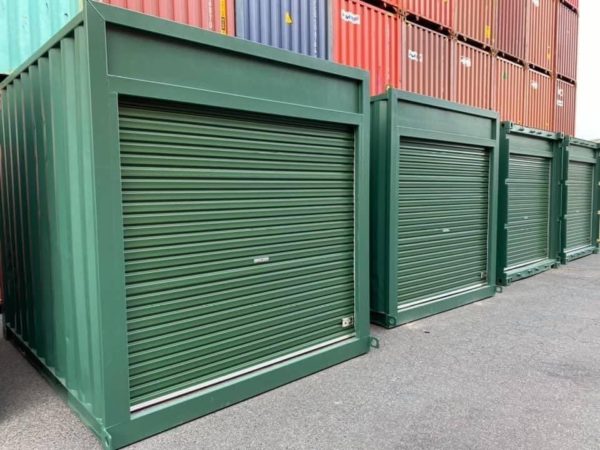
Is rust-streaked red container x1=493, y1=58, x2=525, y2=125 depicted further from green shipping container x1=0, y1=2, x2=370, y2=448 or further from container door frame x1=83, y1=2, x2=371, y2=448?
container door frame x1=83, y1=2, x2=371, y2=448

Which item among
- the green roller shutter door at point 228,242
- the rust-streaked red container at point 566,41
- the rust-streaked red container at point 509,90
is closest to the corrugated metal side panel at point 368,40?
the rust-streaked red container at point 509,90

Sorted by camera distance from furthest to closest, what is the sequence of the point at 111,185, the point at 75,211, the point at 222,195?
1. the point at 222,195
2. the point at 75,211
3. the point at 111,185

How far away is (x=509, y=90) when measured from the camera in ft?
36.7

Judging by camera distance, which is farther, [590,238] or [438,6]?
[590,238]

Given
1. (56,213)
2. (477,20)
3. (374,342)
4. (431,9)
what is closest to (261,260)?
(56,213)

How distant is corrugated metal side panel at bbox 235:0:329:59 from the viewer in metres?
6.30

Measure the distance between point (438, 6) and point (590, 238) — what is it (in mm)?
7338

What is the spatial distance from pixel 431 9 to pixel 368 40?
2313 mm

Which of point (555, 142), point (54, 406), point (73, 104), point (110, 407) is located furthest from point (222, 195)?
point (555, 142)

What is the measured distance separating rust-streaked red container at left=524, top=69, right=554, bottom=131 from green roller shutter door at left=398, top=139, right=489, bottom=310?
7137 millimetres

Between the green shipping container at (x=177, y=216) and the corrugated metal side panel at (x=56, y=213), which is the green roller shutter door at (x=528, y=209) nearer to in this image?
the green shipping container at (x=177, y=216)

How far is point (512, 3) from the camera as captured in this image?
36.0 ft

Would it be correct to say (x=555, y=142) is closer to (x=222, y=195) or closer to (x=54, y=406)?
(x=222, y=195)

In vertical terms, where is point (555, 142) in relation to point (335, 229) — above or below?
above
